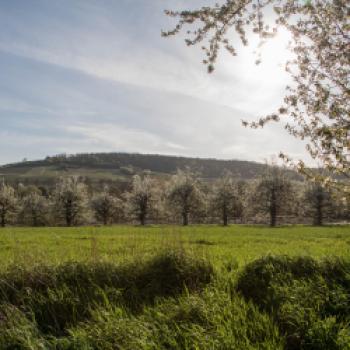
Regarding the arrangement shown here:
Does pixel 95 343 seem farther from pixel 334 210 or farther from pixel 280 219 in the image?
pixel 280 219

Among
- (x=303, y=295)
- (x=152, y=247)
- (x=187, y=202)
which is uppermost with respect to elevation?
(x=303, y=295)

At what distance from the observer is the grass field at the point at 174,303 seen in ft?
18.4

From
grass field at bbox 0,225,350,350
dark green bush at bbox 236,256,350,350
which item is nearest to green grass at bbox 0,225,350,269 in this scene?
grass field at bbox 0,225,350,350

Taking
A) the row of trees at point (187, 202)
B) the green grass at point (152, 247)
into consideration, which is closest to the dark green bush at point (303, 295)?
the green grass at point (152, 247)

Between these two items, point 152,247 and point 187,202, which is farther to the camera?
point 187,202

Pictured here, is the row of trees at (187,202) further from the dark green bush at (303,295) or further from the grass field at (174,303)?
the dark green bush at (303,295)

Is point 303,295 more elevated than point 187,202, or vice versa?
point 303,295

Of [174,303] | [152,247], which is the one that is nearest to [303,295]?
[174,303]

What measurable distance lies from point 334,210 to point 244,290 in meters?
67.0

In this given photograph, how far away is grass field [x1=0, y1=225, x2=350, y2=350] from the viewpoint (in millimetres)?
5617

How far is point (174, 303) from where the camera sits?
732cm

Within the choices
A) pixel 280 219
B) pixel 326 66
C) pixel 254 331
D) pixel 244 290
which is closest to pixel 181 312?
pixel 254 331

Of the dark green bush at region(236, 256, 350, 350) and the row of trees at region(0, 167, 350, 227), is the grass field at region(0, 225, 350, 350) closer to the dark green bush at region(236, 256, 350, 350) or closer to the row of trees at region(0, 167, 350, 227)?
the dark green bush at region(236, 256, 350, 350)

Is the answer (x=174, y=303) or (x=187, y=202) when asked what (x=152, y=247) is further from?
(x=187, y=202)
